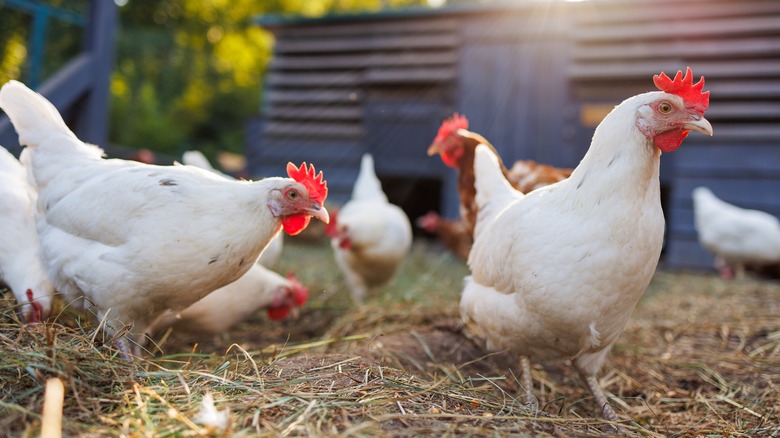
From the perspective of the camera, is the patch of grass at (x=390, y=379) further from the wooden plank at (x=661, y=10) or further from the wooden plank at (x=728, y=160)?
the wooden plank at (x=661, y=10)

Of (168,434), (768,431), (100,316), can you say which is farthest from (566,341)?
(100,316)

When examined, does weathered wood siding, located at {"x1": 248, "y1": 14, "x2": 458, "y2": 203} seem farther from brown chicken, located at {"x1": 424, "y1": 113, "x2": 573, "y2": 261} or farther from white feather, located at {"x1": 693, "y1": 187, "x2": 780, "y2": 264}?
brown chicken, located at {"x1": 424, "y1": 113, "x2": 573, "y2": 261}

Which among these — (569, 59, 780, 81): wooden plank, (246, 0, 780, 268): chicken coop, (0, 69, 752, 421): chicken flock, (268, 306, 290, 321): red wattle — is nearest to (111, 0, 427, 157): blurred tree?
(246, 0, 780, 268): chicken coop

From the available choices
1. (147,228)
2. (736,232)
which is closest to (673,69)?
(736,232)

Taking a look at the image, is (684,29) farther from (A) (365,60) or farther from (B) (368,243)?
(B) (368,243)

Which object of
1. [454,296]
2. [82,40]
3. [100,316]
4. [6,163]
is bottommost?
[454,296]

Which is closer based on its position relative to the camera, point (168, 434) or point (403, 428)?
point (168, 434)

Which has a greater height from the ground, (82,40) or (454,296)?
(82,40)

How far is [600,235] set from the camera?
2324 millimetres

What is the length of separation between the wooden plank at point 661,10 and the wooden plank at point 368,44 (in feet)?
6.34

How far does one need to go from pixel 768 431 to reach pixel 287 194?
2269 millimetres

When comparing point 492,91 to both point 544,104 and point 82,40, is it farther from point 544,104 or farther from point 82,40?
point 82,40

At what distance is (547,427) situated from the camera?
2.00 metres

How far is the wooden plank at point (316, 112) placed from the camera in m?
9.58
